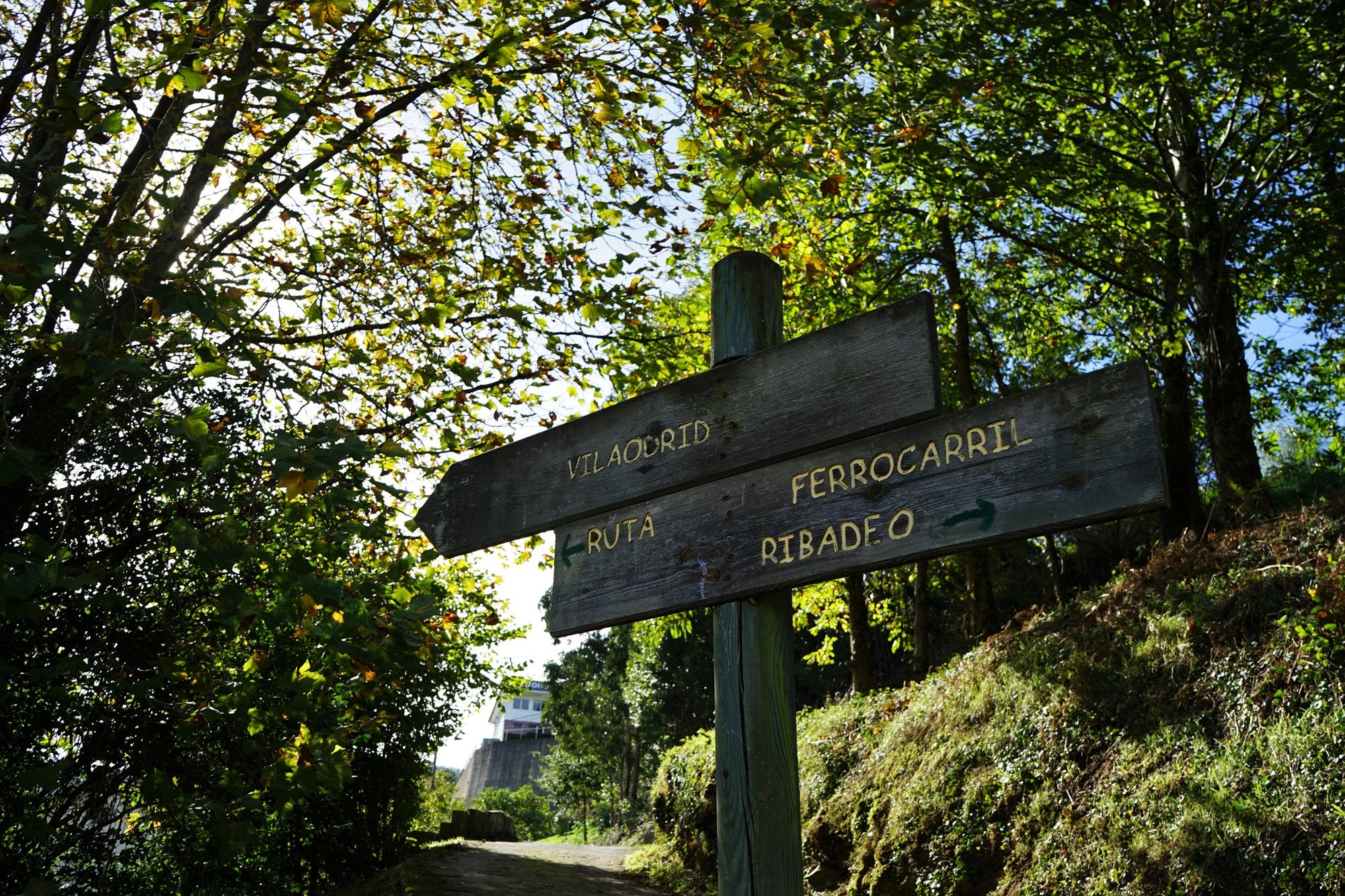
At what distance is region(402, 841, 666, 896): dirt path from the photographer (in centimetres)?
1158

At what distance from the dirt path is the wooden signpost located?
8835 millimetres

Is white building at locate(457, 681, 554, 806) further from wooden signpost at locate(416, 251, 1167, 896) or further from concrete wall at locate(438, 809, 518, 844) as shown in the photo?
wooden signpost at locate(416, 251, 1167, 896)

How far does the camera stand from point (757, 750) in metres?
2.69

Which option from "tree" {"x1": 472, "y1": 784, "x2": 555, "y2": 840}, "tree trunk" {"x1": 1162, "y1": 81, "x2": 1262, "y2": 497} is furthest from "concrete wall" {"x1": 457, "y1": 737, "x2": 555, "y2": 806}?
"tree trunk" {"x1": 1162, "y1": 81, "x2": 1262, "y2": 497}

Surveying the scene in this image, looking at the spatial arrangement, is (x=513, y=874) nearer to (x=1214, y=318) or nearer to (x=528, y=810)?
(x=1214, y=318)

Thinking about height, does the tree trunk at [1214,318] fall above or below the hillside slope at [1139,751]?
above

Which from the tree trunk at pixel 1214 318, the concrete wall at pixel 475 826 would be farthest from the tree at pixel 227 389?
the concrete wall at pixel 475 826

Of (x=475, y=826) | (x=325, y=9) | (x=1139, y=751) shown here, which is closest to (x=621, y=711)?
(x=475, y=826)

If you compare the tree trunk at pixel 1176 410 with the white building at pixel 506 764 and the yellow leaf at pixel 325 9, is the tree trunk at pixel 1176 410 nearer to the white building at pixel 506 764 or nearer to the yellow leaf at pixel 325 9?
the yellow leaf at pixel 325 9

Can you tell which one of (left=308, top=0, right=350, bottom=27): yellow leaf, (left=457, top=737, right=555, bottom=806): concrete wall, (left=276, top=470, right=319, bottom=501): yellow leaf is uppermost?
(left=308, top=0, right=350, bottom=27): yellow leaf

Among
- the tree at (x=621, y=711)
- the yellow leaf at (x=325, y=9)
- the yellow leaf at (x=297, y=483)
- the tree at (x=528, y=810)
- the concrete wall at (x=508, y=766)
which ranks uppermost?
the yellow leaf at (x=325, y=9)

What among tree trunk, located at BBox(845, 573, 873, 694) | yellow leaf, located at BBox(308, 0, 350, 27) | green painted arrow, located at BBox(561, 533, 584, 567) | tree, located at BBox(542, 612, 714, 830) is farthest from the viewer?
tree, located at BBox(542, 612, 714, 830)

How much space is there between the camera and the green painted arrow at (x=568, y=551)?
127 inches

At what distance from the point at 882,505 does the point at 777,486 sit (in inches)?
13.9
